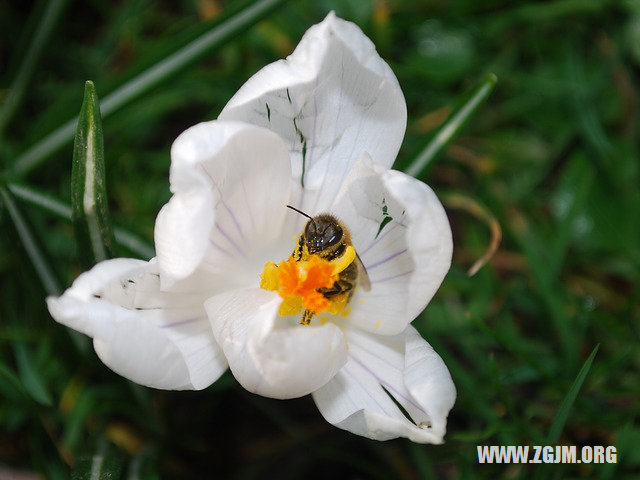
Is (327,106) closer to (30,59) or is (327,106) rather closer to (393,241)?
(393,241)

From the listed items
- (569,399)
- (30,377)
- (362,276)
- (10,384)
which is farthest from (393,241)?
(30,377)

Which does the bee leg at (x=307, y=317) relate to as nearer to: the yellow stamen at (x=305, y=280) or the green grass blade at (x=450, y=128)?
the yellow stamen at (x=305, y=280)

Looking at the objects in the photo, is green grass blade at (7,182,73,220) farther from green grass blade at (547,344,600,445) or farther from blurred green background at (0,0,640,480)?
green grass blade at (547,344,600,445)

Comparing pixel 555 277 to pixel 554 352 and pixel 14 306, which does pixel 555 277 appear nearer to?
pixel 554 352

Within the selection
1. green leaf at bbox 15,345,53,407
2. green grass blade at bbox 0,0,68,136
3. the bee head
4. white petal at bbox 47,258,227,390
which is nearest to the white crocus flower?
white petal at bbox 47,258,227,390

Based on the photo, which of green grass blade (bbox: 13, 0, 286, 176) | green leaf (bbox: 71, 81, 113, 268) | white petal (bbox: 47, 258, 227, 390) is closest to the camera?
white petal (bbox: 47, 258, 227, 390)
